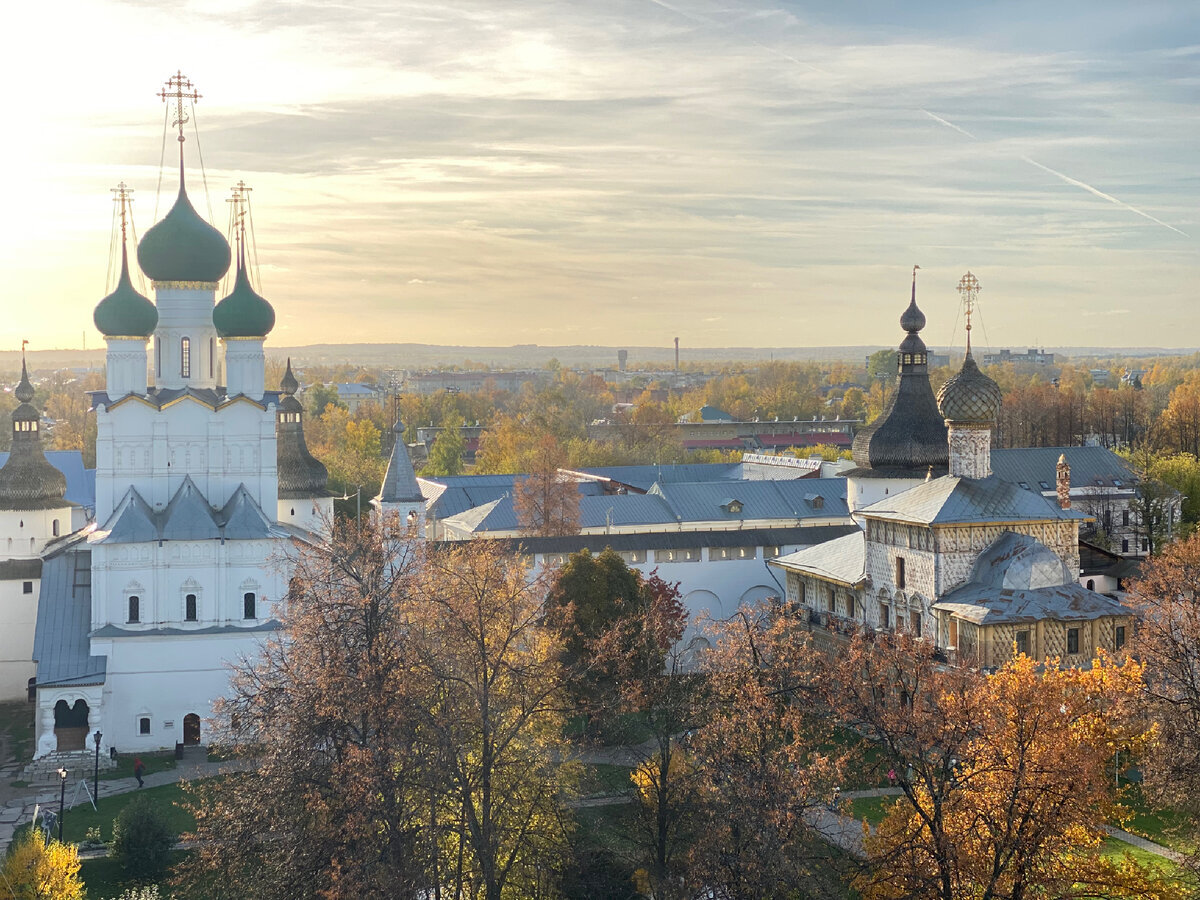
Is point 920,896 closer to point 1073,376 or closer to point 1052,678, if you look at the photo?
point 1052,678

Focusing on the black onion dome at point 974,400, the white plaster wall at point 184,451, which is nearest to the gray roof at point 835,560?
the black onion dome at point 974,400

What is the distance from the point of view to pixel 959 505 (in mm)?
27484

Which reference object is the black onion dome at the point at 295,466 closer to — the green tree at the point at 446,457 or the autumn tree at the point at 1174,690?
the autumn tree at the point at 1174,690

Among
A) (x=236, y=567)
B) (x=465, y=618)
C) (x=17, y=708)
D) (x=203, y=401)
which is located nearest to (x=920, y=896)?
(x=465, y=618)

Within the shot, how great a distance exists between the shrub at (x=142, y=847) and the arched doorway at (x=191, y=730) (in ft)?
25.4

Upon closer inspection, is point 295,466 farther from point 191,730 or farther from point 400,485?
point 191,730

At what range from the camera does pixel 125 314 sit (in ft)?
104

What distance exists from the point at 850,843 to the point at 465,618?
21.8 feet

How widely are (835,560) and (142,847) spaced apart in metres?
17.2

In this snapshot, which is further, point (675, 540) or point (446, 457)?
point (446, 457)

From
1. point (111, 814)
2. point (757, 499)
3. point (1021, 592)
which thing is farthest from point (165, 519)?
point (757, 499)

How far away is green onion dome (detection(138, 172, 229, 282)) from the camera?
104 ft

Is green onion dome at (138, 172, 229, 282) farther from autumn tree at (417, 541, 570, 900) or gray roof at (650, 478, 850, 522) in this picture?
gray roof at (650, 478, 850, 522)

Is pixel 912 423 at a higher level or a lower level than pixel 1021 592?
higher
